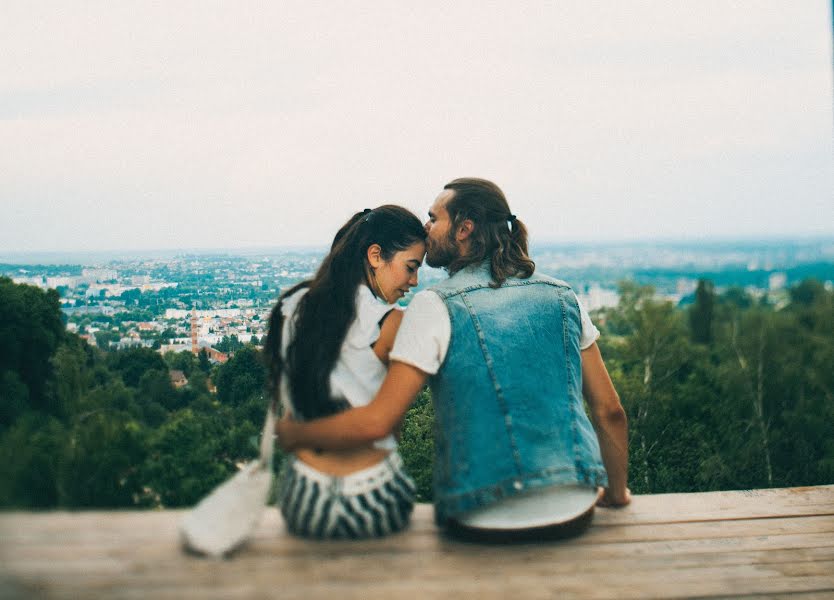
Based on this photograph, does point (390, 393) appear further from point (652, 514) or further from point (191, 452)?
point (191, 452)

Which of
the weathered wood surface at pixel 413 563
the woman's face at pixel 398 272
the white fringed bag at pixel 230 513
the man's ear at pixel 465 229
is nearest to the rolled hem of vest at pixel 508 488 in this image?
the weathered wood surface at pixel 413 563

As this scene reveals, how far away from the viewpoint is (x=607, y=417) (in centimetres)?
230

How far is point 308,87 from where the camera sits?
5230 mm

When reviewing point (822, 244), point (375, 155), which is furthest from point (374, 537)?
point (822, 244)

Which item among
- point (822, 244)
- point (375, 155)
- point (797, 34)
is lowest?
point (822, 244)

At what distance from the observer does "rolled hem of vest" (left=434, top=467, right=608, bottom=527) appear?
1.93 metres

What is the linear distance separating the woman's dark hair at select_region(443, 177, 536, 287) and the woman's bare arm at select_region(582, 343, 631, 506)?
14.4 inches

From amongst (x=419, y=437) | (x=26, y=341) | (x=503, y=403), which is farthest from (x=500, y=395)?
(x=419, y=437)

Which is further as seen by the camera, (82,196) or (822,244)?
(822,244)

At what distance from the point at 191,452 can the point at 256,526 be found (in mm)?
967

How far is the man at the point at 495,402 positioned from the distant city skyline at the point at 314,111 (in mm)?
335

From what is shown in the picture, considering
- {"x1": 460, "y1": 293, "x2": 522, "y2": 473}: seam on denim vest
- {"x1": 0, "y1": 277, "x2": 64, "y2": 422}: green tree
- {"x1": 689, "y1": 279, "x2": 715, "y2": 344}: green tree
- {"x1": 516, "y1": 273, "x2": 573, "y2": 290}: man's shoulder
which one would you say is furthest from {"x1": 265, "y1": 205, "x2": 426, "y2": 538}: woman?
{"x1": 689, "y1": 279, "x2": 715, "y2": 344}: green tree

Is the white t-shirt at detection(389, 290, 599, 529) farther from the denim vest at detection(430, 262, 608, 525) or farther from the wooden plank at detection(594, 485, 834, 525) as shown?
the wooden plank at detection(594, 485, 834, 525)

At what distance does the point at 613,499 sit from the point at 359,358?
1.01 m
